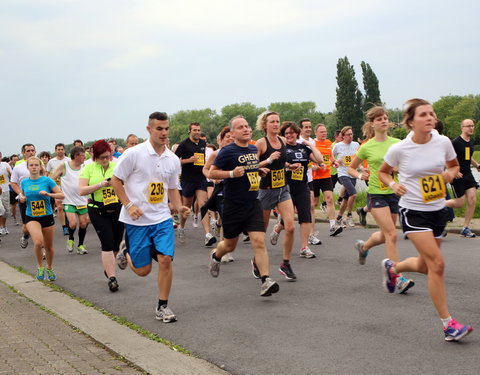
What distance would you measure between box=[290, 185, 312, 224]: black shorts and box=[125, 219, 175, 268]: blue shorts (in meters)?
3.17

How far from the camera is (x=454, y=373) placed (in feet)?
14.6

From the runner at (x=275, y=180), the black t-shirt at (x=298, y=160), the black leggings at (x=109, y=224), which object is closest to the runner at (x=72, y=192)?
the black leggings at (x=109, y=224)

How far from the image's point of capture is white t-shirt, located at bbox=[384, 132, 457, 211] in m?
5.62

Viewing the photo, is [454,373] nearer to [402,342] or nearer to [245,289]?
[402,342]

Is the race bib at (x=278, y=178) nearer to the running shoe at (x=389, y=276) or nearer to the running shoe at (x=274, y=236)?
the running shoe at (x=389, y=276)

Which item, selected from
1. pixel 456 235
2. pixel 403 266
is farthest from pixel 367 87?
pixel 403 266

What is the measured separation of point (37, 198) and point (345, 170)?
6.84 meters

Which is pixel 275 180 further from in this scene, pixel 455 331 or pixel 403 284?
pixel 455 331

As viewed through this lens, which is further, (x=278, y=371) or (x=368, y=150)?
(x=368, y=150)

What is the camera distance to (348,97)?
92.4 m

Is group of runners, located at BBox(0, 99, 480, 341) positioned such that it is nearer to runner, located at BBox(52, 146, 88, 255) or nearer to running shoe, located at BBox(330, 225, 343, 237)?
runner, located at BBox(52, 146, 88, 255)

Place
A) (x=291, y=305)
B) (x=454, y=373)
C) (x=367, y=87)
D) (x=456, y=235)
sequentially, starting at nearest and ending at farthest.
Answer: (x=454, y=373) < (x=291, y=305) < (x=456, y=235) < (x=367, y=87)

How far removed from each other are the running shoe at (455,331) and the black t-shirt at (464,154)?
674 centimetres

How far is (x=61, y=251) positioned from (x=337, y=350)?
27.9 feet
